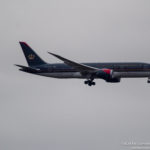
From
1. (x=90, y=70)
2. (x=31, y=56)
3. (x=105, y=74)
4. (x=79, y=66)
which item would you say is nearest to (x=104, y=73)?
(x=105, y=74)

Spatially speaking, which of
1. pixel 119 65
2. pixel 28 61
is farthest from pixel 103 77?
pixel 28 61

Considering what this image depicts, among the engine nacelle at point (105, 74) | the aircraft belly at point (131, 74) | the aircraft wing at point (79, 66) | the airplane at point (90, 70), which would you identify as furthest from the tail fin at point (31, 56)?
the aircraft belly at point (131, 74)

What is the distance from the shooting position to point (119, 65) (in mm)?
86500

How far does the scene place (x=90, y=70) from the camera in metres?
86.9

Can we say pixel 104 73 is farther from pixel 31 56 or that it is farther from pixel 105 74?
pixel 31 56

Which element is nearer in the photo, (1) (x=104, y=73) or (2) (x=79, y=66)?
(1) (x=104, y=73)

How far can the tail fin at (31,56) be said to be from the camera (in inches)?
3755

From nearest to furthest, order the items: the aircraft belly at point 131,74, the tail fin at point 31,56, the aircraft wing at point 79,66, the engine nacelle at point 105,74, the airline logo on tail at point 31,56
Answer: the engine nacelle at point 105,74 < the aircraft belly at point 131,74 < the aircraft wing at point 79,66 < the tail fin at point 31,56 < the airline logo on tail at point 31,56

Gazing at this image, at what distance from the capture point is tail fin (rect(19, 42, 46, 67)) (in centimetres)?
9538

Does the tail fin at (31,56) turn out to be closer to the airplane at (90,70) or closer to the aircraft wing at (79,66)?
the airplane at (90,70)

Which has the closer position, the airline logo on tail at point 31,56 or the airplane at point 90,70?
the airplane at point 90,70

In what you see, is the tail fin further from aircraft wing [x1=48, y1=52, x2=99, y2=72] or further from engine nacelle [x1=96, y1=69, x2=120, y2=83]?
engine nacelle [x1=96, y1=69, x2=120, y2=83]

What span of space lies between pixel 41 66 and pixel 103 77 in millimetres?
13104

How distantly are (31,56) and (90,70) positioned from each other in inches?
557
